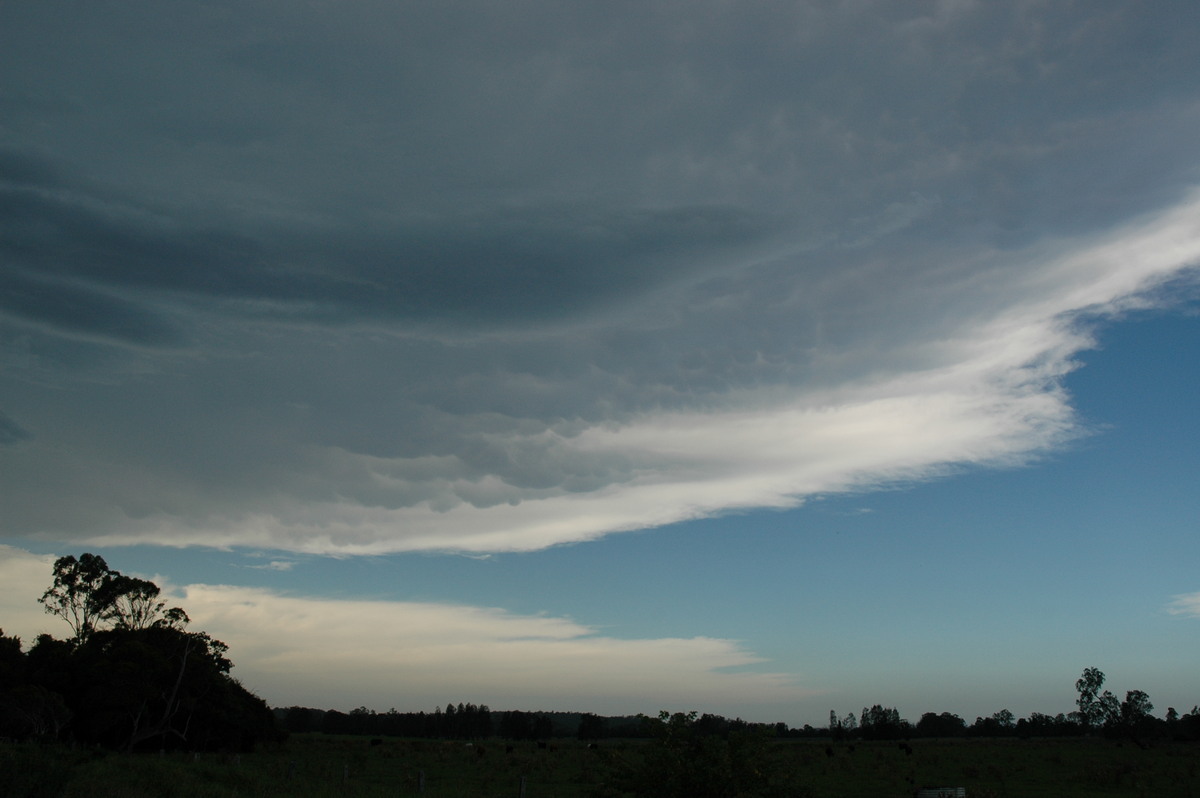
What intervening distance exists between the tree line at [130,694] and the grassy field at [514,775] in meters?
5.68

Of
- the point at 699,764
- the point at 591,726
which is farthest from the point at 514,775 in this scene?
the point at 591,726

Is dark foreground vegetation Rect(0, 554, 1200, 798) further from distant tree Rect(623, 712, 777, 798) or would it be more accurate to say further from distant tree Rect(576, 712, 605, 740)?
distant tree Rect(576, 712, 605, 740)

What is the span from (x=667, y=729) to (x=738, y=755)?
172 cm

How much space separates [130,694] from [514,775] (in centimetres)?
2548

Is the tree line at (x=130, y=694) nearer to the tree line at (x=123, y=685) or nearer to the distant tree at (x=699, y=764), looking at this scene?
the tree line at (x=123, y=685)

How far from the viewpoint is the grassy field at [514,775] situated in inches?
→ 742

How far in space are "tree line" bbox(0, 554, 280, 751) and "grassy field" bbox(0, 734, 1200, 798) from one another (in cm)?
568

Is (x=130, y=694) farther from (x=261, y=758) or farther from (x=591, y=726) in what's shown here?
(x=591, y=726)

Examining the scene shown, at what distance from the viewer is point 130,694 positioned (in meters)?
50.9

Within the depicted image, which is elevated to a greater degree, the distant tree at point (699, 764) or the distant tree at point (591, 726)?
the distant tree at point (699, 764)

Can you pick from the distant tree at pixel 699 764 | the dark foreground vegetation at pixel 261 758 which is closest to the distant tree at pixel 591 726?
the dark foreground vegetation at pixel 261 758

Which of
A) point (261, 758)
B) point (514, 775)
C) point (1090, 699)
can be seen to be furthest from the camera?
point (1090, 699)

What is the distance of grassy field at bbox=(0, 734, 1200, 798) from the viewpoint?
1884 centimetres

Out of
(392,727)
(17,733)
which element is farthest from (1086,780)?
(392,727)
